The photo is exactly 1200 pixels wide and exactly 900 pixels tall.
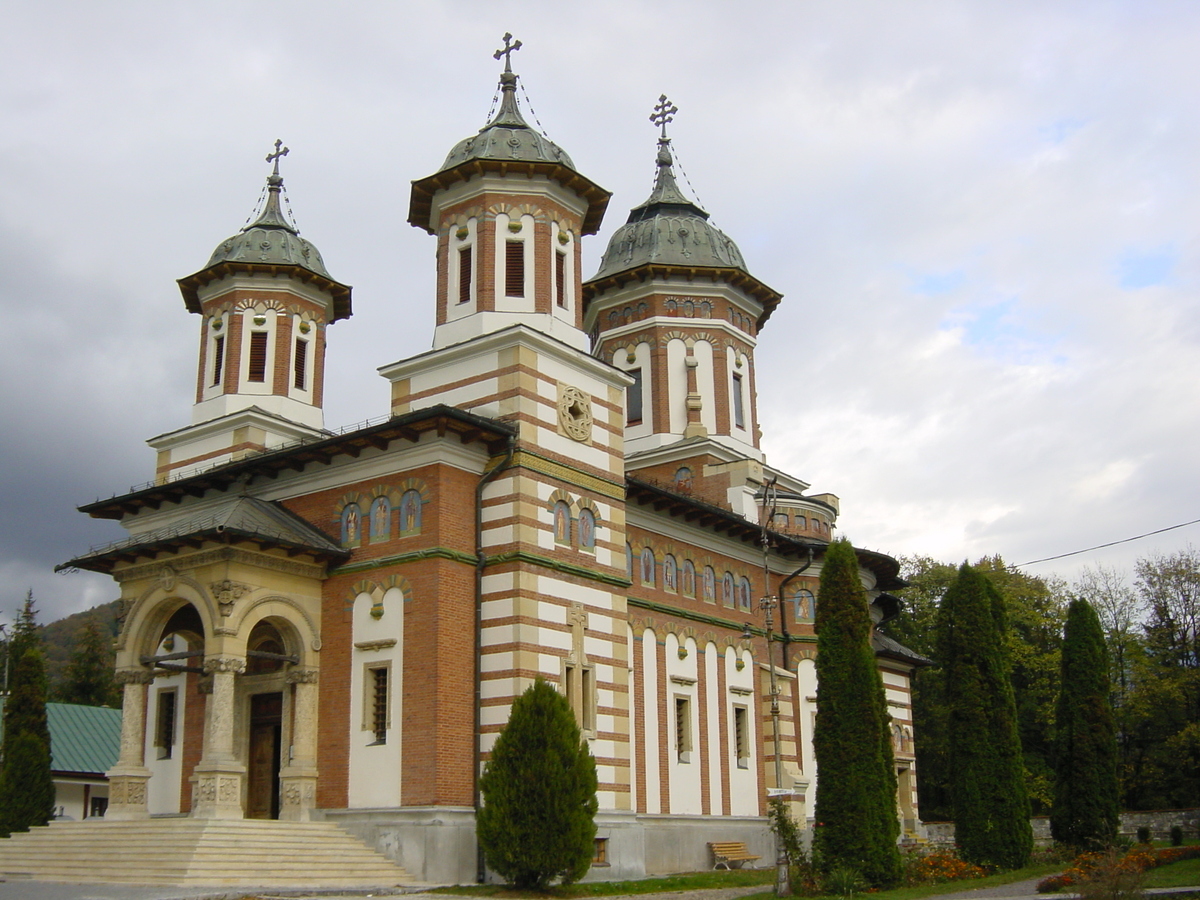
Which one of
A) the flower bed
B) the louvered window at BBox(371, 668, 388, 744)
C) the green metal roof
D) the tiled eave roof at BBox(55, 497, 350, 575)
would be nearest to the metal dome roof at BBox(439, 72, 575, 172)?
the tiled eave roof at BBox(55, 497, 350, 575)

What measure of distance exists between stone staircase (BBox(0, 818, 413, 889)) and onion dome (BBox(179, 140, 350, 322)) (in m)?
15.1

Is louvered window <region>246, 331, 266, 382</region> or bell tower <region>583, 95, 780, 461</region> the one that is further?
bell tower <region>583, 95, 780, 461</region>

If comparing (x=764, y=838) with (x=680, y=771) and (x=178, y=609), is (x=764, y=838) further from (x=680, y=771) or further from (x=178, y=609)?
(x=178, y=609)

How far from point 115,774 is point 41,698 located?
715 centimetres

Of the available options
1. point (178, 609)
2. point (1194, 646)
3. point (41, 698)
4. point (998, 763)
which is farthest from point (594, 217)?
point (1194, 646)

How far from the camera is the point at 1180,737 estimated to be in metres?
47.9

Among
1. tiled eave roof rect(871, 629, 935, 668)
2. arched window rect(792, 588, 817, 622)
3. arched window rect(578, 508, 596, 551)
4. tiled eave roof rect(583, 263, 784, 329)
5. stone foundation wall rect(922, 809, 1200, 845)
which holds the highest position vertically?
tiled eave roof rect(583, 263, 784, 329)

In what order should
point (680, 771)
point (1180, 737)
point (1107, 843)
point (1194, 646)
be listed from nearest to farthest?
point (1107, 843) → point (680, 771) → point (1180, 737) → point (1194, 646)

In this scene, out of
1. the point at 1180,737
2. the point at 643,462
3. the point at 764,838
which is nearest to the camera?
the point at 764,838

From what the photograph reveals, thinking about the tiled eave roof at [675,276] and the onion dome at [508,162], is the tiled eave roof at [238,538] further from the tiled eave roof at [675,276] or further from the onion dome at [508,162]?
the tiled eave roof at [675,276]

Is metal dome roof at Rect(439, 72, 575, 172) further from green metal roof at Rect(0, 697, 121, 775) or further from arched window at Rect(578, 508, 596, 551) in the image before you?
green metal roof at Rect(0, 697, 121, 775)

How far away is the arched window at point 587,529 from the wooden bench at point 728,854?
8334 mm

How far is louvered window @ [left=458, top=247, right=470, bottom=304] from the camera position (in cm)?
2723

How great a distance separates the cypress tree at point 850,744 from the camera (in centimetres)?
2042
